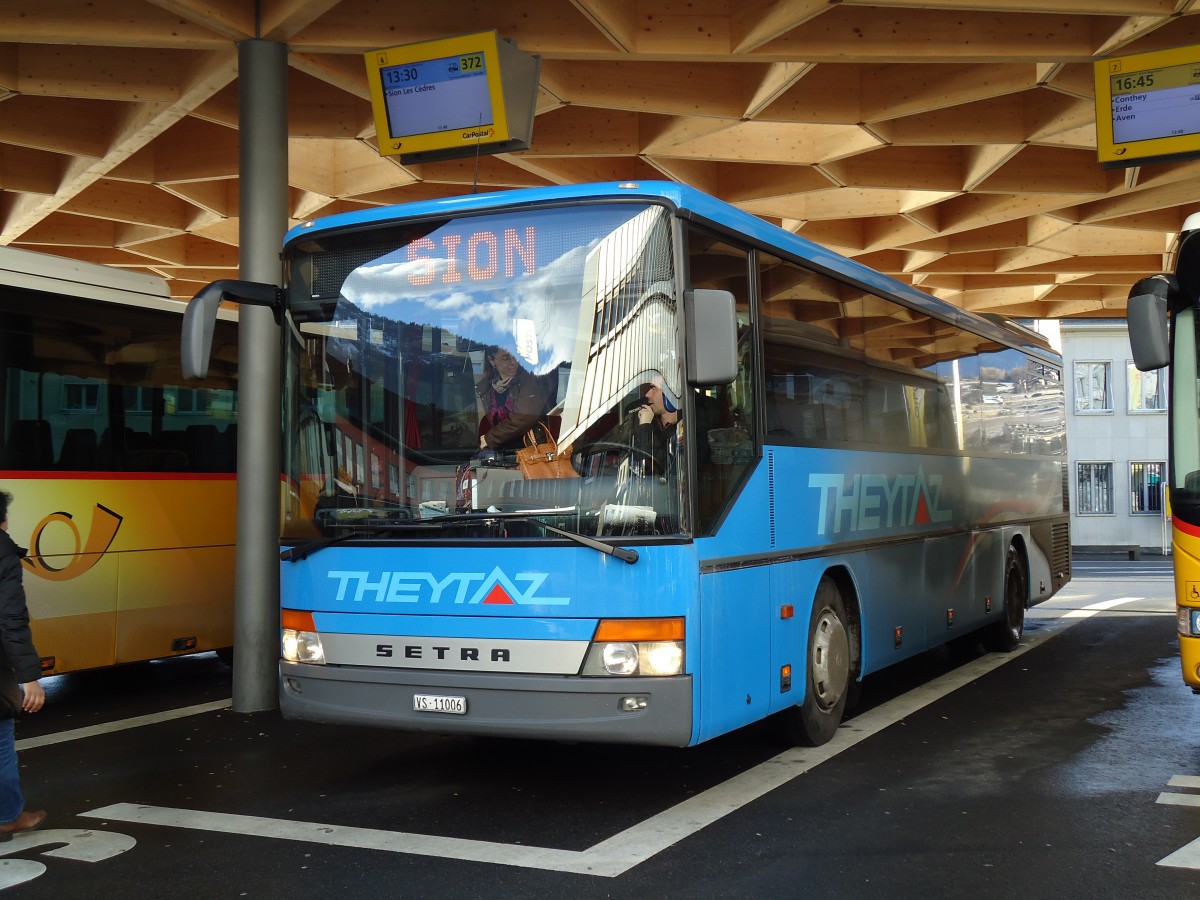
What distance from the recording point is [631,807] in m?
6.79

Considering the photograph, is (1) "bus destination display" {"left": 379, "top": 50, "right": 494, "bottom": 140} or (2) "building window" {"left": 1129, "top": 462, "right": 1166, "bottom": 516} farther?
(2) "building window" {"left": 1129, "top": 462, "right": 1166, "bottom": 516}

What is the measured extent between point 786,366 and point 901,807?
8.75 ft

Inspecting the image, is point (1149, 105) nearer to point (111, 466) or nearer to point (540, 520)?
point (540, 520)

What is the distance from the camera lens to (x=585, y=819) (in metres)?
6.54

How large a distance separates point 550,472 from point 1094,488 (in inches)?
1716

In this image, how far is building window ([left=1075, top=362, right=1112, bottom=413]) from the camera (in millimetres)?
46125

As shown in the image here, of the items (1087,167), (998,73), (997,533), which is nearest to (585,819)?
(997,533)

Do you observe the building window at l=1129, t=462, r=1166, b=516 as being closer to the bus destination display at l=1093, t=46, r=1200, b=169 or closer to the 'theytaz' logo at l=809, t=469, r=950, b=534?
the bus destination display at l=1093, t=46, r=1200, b=169

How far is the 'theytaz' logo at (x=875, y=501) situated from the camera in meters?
8.28

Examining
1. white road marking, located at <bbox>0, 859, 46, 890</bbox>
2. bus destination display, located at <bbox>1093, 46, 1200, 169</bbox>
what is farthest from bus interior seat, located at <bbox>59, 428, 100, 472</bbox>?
bus destination display, located at <bbox>1093, 46, 1200, 169</bbox>

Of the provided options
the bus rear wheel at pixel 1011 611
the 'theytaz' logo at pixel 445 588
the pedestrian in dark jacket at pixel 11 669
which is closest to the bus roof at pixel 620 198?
the 'theytaz' logo at pixel 445 588

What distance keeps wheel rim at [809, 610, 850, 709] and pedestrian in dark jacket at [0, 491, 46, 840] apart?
4.38m

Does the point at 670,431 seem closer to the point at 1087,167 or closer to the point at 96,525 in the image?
the point at 96,525

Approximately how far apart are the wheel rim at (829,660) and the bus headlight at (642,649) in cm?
198
